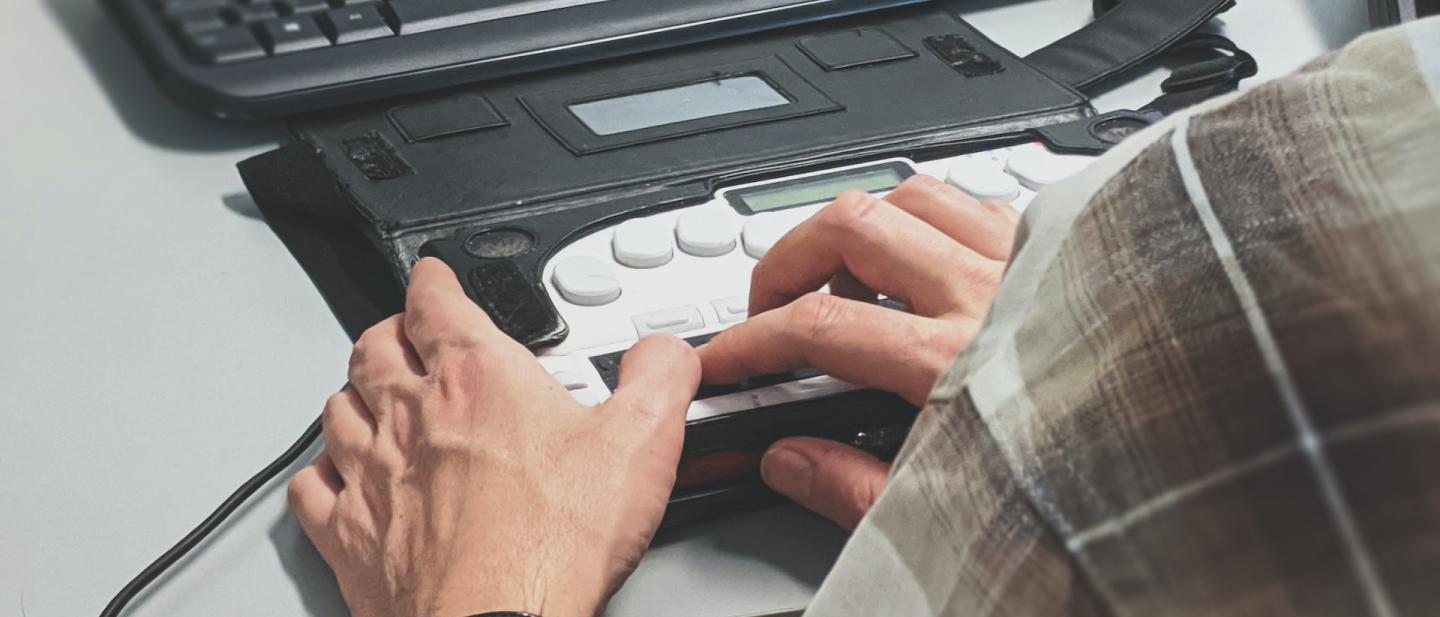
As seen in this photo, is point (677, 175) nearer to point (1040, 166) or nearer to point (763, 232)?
point (763, 232)

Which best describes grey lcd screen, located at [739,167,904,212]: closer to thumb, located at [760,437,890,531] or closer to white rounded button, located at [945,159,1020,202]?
white rounded button, located at [945,159,1020,202]

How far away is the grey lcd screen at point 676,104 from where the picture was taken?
69 cm

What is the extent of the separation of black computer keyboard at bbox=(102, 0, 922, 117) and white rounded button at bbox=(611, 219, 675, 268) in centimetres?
17

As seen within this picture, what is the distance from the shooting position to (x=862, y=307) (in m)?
0.49

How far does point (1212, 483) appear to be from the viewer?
9.3 inches

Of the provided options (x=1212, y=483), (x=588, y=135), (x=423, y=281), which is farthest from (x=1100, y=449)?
(x=588, y=135)

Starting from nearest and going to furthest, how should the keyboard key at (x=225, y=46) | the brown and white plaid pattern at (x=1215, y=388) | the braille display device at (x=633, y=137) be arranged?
the brown and white plaid pattern at (x=1215, y=388), the braille display device at (x=633, y=137), the keyboard key at (x=225, y=46)

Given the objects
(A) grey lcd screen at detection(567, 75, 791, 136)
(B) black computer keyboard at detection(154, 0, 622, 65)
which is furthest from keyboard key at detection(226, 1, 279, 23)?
(A) grey lcd screen at detection(567, 75, 791, 136)

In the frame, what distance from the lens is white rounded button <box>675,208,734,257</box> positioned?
58 cm

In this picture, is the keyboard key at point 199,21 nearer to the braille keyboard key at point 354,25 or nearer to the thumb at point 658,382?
the braille keyboard key at point 354,25

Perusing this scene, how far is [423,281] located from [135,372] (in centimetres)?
13

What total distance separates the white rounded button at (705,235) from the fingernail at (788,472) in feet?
0.42

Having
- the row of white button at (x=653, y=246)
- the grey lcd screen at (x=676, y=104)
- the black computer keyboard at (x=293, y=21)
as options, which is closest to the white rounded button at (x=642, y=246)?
the row of white button at (x=653, y=246)

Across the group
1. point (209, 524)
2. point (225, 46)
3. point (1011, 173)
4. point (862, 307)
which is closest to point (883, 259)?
point (862, 307)
